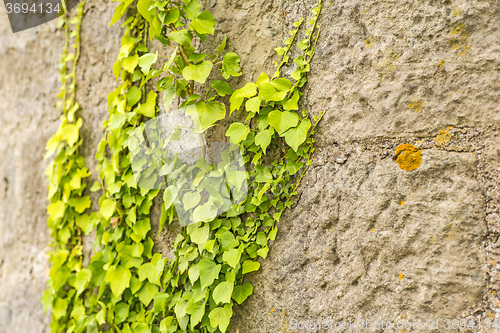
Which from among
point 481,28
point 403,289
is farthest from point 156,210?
point 481,28

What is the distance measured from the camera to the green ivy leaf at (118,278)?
3.60 ft

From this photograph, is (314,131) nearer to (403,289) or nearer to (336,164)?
(336,164)

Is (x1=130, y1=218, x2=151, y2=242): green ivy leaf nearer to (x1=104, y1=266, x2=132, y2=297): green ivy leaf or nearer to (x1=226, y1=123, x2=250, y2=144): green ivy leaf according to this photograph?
(x1=104, y1=266, x2=132, y2=297): green ivy leaf

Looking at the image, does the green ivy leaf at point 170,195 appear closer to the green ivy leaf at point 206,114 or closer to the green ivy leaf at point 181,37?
the green ivy leaf at point 206,114

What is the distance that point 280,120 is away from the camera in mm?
863

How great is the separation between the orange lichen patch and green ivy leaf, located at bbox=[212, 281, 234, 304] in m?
0.50

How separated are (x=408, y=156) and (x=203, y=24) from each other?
61 centimetres

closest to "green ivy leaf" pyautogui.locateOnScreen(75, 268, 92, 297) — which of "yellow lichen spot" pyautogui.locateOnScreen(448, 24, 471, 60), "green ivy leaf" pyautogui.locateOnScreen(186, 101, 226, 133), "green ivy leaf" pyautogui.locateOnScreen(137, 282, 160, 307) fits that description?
"green ivy leaf" pyautogui.locateOnScreen(137, 282, 160, 307)

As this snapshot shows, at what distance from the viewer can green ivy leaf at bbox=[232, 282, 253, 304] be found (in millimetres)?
908

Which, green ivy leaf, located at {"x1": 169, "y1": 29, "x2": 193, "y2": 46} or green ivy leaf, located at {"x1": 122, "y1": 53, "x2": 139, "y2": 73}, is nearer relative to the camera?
green ivy leaf, located at {"x1": 169, "y1": 29, "x2": 193, "y2": 46}

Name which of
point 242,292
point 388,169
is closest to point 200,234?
point 242,292

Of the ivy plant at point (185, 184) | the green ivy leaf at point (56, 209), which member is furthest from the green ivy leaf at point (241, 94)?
the green ivy leaf at point (56, 209)

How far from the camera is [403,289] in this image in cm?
75

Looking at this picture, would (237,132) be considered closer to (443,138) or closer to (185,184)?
(185,184)
